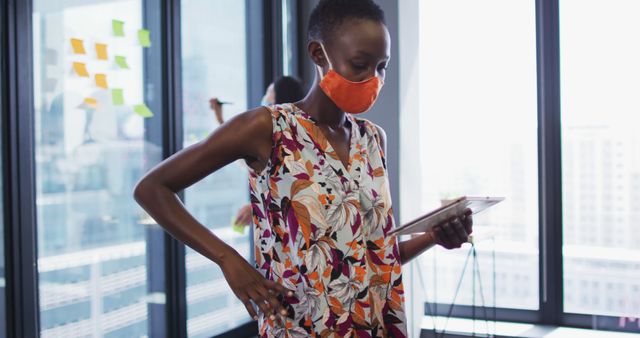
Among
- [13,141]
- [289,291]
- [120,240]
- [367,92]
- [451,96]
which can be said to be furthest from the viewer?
[451,96]

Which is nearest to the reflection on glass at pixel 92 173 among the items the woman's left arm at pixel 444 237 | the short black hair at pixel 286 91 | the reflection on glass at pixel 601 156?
the short black hair at pixel 286 91

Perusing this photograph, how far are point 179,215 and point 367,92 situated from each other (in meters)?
0.39

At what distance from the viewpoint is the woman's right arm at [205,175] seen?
88cm

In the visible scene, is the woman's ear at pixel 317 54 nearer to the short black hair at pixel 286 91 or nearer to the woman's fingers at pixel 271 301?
the woman's fingers at pixel 271 301

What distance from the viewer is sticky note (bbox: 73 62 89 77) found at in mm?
2102

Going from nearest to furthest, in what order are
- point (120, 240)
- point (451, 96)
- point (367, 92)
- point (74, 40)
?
point (367, 92) < point (74, 40) < point (120, 240) < point (451, 96)

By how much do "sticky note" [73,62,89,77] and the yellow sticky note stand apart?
43 mm

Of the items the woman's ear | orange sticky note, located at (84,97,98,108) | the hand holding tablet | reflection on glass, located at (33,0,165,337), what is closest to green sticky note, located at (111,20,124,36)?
reflection on glass, located at (33,0,165,337)

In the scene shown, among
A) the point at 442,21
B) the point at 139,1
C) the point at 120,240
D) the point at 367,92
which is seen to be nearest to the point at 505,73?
the point at 442,21

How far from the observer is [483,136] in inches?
127

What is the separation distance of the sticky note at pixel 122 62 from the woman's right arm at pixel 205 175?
1.53 metres

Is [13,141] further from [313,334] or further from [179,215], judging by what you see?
[313,334]

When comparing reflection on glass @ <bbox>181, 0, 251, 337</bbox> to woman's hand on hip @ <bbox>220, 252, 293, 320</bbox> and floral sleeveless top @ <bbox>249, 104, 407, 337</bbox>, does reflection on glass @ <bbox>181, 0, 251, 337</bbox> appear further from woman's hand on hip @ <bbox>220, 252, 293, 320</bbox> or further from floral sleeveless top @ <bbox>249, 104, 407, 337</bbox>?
woman's hand on hip @ <bbox>220, 252, 293, 320</bbox>

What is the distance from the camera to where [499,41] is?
320 centimetres
